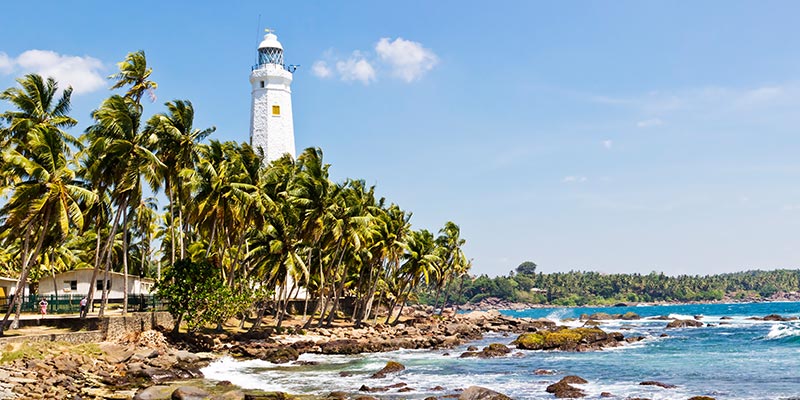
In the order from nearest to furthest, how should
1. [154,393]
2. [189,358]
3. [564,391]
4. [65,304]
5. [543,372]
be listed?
1. [154,393]
2. [564,391]
3. [189,358]
4. [543,372]
5. [65,304]

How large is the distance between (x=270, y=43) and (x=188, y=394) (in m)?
48.6

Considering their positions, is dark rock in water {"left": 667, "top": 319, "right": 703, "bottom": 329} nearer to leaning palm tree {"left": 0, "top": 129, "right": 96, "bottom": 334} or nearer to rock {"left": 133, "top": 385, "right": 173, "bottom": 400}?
rock {"left": 133, "top": 385, "right": 173, "bottom": 400}

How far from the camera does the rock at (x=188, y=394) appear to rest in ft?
81.6

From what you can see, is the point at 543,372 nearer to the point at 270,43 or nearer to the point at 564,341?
the point at 564,341

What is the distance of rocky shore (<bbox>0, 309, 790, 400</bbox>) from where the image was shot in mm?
25594

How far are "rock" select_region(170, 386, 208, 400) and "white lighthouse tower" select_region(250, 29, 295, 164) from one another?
41.8 metres

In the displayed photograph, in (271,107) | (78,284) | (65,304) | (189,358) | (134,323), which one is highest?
(271,107)

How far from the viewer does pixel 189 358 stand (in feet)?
113

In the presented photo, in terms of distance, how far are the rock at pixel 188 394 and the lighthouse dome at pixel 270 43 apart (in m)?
47.7

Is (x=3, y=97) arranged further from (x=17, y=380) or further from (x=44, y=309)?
(x=17, y=380)

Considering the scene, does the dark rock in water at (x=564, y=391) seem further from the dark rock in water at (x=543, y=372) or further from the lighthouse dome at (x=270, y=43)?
the lighthouse dome at (x=270, y=43)

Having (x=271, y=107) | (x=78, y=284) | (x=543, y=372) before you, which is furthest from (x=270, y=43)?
(x=543, y=372)

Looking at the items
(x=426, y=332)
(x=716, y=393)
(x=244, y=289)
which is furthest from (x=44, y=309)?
(x=716, y=393)

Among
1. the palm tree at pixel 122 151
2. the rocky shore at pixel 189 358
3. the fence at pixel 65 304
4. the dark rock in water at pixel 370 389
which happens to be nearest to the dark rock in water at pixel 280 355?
the rocky shore at pixel 189 358
